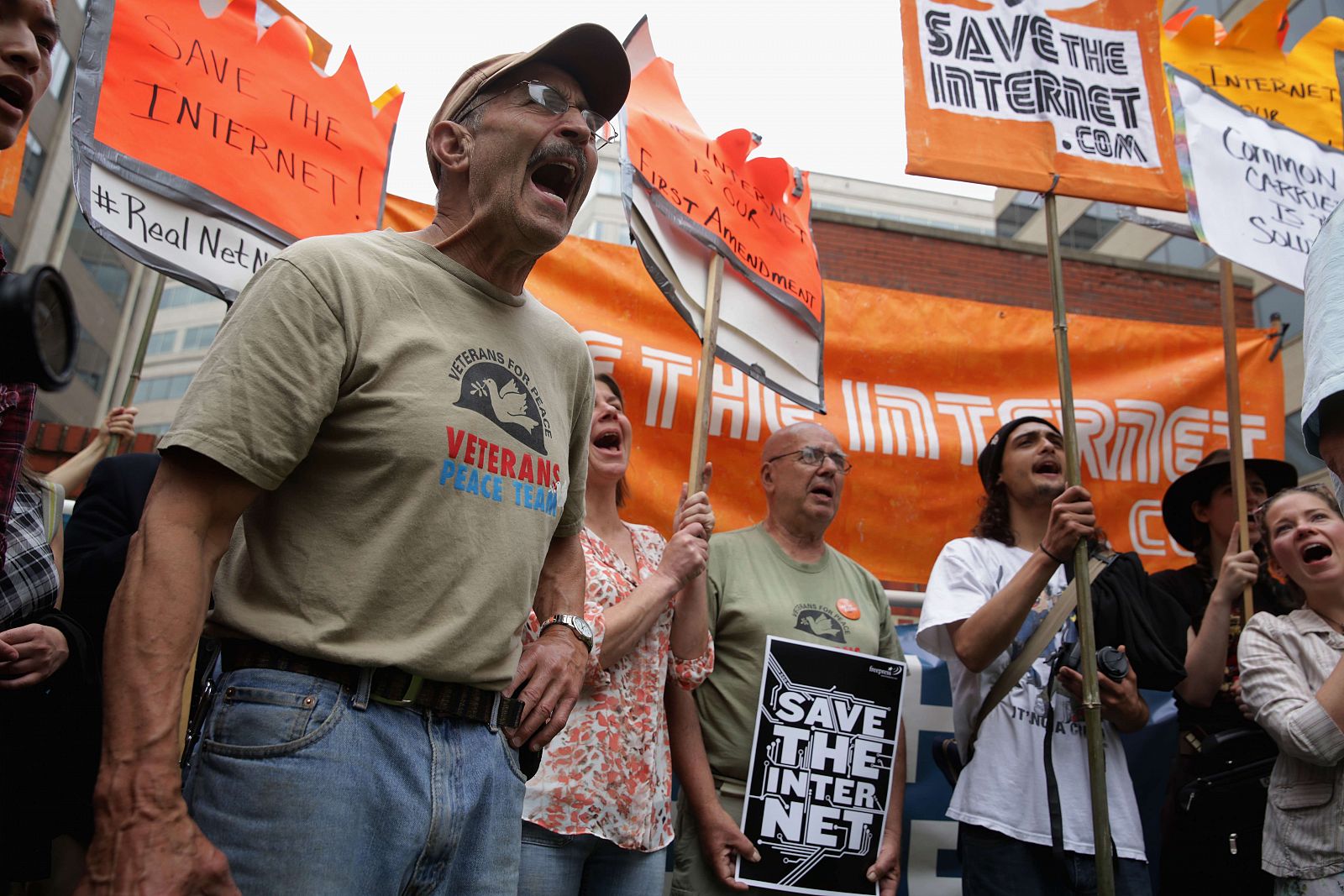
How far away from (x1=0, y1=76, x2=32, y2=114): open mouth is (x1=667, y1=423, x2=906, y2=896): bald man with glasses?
7.32 ft

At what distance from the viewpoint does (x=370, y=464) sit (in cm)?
149

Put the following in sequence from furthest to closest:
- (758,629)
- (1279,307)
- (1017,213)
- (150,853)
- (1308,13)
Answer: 1. (1017,213)
2. (1279,307)
3. (1308,13)
4. (758,629)
5. (150,853)

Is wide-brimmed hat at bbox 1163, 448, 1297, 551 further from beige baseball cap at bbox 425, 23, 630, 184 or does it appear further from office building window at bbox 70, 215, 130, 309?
office building window at bbox 70, 215, 130, 309

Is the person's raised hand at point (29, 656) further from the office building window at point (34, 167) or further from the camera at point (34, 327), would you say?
the office building window at point (34, 167)

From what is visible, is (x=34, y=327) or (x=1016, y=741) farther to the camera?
(x=1016, y=741)

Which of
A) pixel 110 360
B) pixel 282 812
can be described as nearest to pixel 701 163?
pixel 282 812

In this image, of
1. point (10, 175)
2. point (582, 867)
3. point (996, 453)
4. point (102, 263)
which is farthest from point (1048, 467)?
point (102, 263)

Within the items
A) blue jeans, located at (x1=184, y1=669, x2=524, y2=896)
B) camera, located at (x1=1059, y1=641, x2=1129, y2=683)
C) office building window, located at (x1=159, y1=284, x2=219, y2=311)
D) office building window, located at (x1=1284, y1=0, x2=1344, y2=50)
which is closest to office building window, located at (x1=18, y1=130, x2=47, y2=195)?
office building window, located at (x1=1284, y1=0, x2=1344, y2=50)

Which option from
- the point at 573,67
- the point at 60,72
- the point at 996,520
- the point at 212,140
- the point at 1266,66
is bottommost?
the point at 996,520

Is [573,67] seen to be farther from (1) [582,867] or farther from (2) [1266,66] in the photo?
(2) [1266,66]

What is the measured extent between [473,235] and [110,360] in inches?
1438

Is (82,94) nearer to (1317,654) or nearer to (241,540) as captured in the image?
(241,540)

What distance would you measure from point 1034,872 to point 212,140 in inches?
138

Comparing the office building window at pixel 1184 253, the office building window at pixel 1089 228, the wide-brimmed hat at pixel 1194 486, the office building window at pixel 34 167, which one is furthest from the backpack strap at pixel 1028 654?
the office building window at pixel 34 167
